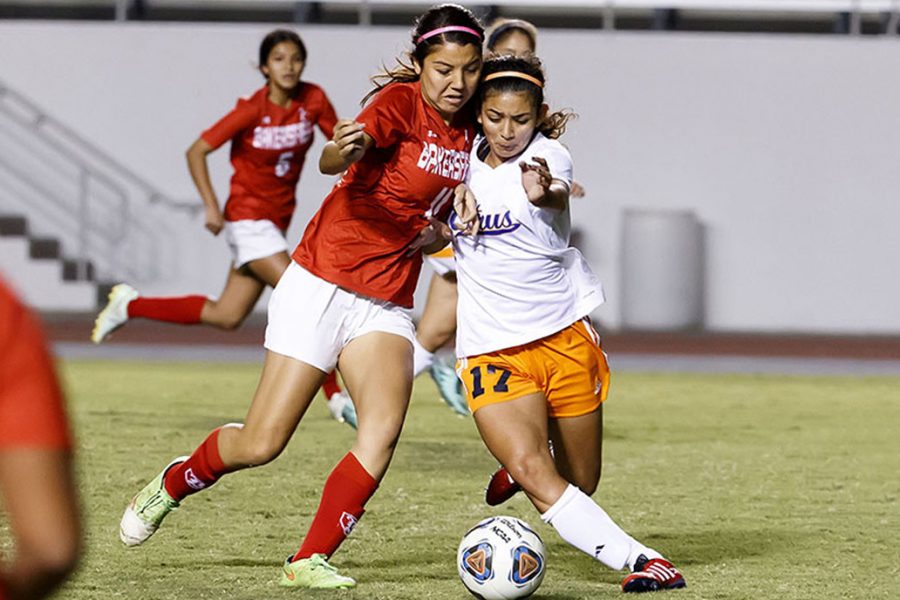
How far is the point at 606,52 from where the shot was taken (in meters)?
17.0

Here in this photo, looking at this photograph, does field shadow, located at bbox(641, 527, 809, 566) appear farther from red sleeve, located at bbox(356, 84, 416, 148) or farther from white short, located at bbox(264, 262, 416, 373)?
red sleeve, located at bbox(356, 84, 416, 148)

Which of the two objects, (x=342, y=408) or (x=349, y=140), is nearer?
(x=349, y=140)

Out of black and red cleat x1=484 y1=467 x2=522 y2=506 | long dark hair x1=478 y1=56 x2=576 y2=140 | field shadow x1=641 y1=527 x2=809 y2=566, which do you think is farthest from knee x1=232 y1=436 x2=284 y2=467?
field shadow x1=641 y1=527 x2=809 y2=566

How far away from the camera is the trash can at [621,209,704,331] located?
16531mm

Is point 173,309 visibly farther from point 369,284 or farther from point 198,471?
point 369,284

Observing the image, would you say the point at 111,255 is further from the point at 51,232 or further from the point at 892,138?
the point at 892,138

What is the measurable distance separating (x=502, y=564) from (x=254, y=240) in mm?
A: 4661

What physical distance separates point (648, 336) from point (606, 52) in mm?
3053

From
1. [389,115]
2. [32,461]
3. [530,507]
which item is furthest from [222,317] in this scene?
[32,461]

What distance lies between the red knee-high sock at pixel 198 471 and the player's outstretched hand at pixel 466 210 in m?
1.04

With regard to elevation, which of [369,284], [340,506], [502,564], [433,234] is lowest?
[502,564]

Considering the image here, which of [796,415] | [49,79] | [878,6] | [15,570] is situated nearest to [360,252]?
[15,570]

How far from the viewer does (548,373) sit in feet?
16.1

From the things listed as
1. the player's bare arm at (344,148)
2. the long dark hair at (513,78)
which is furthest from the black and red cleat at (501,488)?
the player's bare arm at (344,148)
